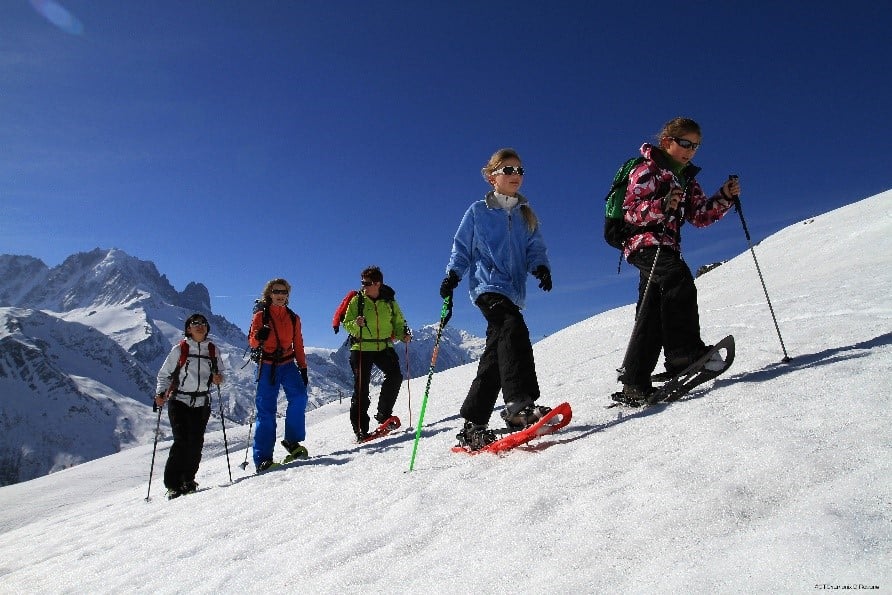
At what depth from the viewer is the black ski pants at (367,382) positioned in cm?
816

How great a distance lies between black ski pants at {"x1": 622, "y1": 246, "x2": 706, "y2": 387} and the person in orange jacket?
471 cm

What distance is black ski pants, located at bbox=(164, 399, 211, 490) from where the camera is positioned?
672 cm

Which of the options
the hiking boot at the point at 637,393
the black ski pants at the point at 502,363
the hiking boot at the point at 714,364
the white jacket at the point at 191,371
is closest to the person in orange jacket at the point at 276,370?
the white jacket at the point at 191,371

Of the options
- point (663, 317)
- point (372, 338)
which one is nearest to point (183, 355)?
point (372, 338)

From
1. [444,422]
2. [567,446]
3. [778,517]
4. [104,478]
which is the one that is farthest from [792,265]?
[104,478]

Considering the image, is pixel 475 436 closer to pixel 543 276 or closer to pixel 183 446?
pixel 543 276

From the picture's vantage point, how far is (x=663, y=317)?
172 inches

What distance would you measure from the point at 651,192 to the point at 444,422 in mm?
4811

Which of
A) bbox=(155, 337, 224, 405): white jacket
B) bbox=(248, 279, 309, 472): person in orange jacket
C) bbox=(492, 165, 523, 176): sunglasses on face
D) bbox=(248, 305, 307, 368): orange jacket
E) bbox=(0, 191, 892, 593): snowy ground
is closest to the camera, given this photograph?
bbox=(0, 191, 892, 593): snowy ground

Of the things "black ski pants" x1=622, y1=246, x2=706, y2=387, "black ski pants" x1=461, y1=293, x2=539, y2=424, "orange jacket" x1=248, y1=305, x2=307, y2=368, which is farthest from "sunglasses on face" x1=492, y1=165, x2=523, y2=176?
"orange jacket" x1=248, y1=305, x2=307, y2=368

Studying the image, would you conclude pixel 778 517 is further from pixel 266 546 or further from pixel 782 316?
pixel 782 316

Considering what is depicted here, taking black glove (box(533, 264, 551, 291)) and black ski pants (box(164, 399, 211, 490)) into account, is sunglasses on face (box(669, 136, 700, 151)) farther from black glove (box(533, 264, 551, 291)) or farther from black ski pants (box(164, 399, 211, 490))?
black ski pants (box(164, 399, 211, 490))

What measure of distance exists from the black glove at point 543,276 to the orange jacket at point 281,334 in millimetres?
4057

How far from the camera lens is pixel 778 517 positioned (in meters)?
1.83
